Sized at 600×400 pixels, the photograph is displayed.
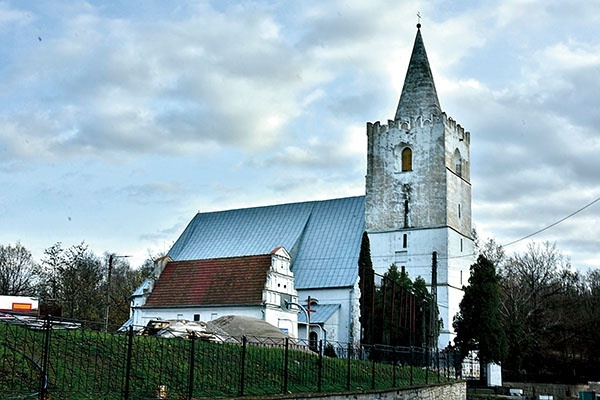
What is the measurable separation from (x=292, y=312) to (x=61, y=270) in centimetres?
1619

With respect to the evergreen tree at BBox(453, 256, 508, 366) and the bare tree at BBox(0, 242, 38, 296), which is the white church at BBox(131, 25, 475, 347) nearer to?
the evergreen tree at BBox(453, 256, 508, 366)

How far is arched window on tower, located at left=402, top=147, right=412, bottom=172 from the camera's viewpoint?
1876 inches

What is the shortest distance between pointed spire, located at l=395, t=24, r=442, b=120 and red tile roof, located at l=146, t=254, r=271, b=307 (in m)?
14.7

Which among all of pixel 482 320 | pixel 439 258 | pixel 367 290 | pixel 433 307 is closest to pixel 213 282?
pixel 367 290

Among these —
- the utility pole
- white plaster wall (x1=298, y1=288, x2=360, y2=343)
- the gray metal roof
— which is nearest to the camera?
the utility pole

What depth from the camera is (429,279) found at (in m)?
45.1

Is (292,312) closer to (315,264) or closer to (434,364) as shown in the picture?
(315,264)

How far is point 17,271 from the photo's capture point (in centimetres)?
6272

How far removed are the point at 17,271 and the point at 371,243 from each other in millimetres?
33061

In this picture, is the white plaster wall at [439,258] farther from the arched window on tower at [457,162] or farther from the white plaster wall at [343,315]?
the arched window on tower at [457,162]

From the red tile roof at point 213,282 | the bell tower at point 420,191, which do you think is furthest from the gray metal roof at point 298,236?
the red tile roof at point 213,282

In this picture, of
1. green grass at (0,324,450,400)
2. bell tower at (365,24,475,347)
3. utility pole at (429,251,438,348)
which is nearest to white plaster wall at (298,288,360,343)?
bell tower at (365,24,475,347)

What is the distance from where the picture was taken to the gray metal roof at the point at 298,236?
47469 mm

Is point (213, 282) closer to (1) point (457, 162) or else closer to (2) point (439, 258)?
(2) point (439, 258)
